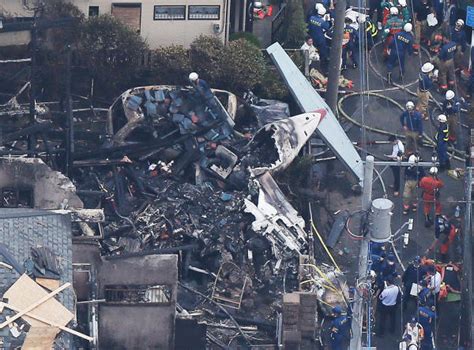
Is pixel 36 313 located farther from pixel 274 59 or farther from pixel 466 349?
pixel 274 59

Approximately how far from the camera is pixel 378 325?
221 feet

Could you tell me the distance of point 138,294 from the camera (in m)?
63.7

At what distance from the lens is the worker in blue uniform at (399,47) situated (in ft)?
250

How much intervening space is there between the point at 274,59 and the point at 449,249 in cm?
815

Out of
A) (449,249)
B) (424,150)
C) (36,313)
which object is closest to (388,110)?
(424,150)

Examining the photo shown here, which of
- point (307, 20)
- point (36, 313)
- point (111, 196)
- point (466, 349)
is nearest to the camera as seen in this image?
point (36, 313)

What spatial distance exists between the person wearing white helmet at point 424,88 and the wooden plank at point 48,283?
20.2 m

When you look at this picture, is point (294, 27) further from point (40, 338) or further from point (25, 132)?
point (40, 338)

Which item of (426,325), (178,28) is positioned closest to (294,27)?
(178,28)

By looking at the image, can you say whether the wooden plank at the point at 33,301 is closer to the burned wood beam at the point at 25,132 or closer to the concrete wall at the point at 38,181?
the concrete wall at the point at 38,181

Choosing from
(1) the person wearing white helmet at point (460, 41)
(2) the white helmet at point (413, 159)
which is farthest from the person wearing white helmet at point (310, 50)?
(2) the white helmet at point (413, 159)

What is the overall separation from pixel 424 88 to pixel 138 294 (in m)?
14.7

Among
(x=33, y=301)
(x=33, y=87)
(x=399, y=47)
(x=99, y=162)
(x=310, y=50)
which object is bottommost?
(x=33, y=301)

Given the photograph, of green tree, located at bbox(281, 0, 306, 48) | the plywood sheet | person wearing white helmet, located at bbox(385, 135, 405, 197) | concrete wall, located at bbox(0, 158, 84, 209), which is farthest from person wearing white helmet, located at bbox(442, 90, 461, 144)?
the plywood sheet
